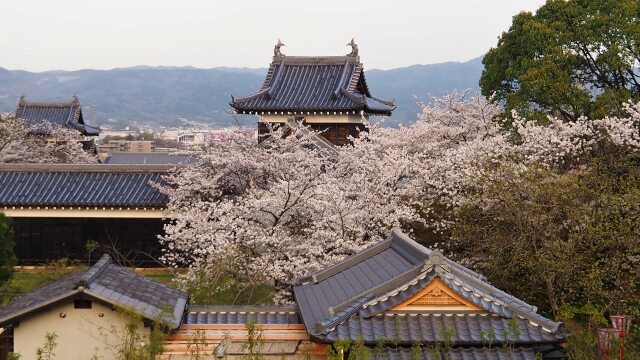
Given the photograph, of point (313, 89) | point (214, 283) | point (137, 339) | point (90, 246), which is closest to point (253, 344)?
point (137, 339)

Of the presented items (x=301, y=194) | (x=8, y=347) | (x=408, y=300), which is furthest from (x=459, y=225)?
(x=8, y=347)

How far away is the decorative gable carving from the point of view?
31.3 ft

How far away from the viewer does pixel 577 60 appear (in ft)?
75.4

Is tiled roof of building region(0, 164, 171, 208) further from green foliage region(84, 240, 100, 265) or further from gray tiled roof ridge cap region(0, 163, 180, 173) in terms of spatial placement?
green foliage region(84, 240, 100, 265)

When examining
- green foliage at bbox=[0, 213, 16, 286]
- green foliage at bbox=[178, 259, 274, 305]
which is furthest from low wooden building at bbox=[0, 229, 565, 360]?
green foliage at bbox=[0, 213, 16, 286]

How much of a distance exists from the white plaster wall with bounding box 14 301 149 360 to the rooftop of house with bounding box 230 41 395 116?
715 inches

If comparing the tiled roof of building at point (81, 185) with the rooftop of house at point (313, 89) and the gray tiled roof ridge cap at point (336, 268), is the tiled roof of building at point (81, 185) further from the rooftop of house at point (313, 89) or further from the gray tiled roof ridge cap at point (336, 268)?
the gray tiled roof ridge cap at point (336, 268)

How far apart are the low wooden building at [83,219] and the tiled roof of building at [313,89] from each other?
5952 mm

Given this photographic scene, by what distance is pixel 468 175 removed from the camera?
1745cm

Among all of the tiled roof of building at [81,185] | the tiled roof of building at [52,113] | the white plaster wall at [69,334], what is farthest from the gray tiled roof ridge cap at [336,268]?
the tiled roof of building at [52,113]

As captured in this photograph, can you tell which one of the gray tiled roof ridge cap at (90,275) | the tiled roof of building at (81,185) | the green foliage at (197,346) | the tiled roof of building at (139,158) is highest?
the gray tiled roof ridge cap at (90,275)

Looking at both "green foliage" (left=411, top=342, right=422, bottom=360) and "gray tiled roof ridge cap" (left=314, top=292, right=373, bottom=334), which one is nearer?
"green foliage" (left=411, top=342, right=422, bottom=360)

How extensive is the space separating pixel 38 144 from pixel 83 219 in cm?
2313

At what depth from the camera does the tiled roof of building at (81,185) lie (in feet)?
79.2
